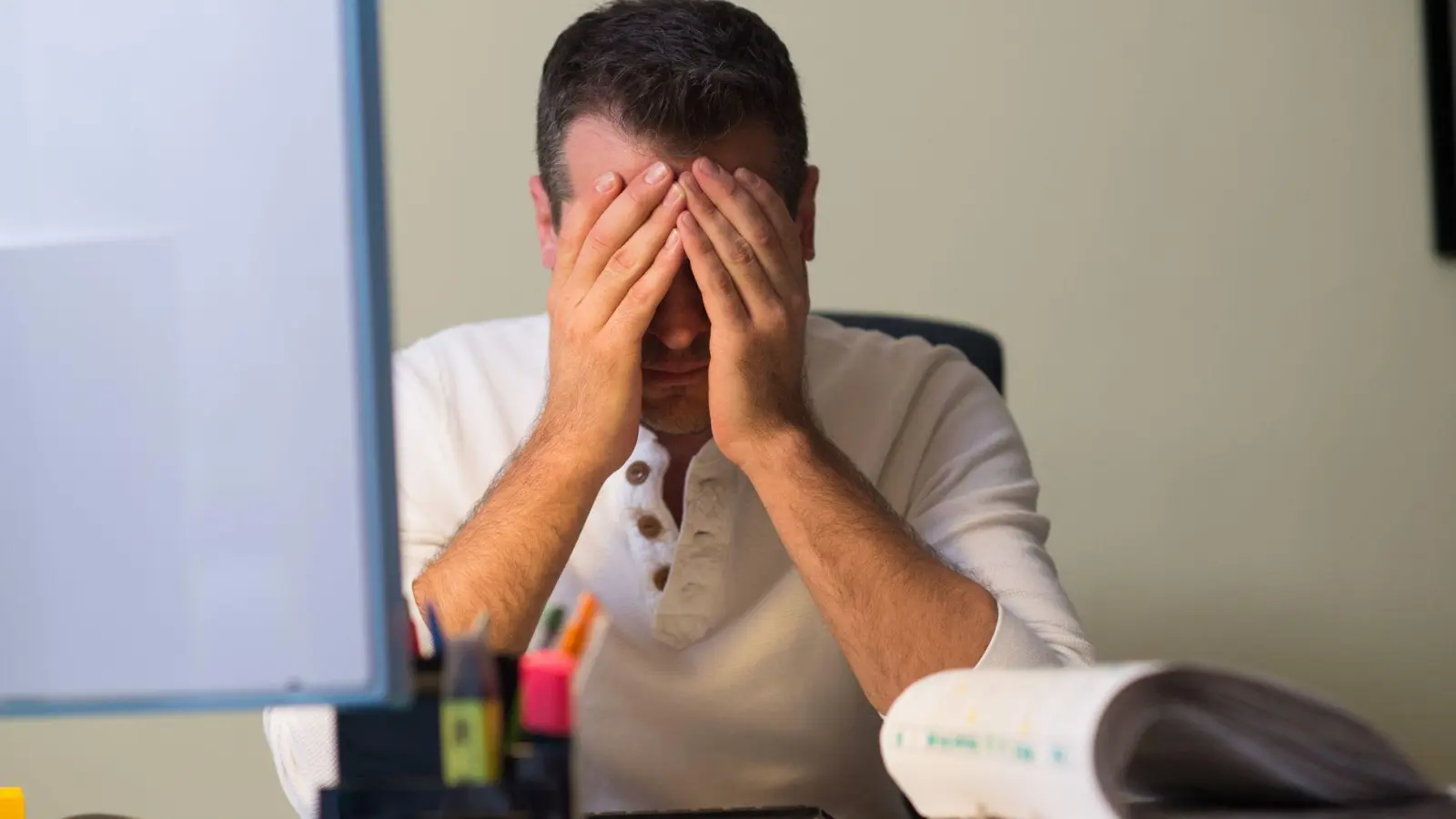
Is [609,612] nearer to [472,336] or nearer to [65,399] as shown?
[472,336]

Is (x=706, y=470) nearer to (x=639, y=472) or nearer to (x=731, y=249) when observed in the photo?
(x=639, y=472)

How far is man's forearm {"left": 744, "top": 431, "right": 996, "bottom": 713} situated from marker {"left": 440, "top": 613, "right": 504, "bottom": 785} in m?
0.53

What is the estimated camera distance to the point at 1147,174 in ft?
6.12

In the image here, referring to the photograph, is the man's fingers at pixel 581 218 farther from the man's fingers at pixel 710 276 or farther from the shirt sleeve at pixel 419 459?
the shirt sleeve at pixel 419 459

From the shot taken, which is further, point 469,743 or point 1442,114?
point 1442,114

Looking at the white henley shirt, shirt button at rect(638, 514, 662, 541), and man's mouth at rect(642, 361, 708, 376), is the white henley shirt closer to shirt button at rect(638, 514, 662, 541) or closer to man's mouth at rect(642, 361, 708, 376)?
shirt button at rect(638, 514, 662, 541)

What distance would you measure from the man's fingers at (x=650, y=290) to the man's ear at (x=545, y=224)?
16 centimetres

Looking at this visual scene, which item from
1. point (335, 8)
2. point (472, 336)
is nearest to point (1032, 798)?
point (335, 8)

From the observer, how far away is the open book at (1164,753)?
1.59ft

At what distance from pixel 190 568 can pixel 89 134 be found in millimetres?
168

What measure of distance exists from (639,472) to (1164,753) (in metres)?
0.81

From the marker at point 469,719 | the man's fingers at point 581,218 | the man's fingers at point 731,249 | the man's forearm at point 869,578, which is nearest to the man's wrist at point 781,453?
the man's forearm at point 869,578

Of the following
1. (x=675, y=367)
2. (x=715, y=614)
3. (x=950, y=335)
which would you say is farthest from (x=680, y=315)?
(x=950, y=335)

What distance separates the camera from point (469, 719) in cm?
52
